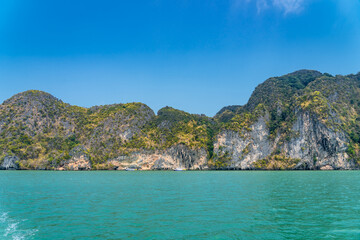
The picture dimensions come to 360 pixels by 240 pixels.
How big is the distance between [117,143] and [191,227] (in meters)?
179

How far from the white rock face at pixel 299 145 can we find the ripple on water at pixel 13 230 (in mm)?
156822

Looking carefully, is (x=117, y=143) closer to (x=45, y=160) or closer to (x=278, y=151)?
(x=45, y=160)

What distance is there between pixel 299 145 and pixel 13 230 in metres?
164

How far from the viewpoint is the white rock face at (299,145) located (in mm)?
147625

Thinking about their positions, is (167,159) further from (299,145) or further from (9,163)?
(9,163)

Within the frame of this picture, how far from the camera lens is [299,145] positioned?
160 meters

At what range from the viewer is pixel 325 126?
154125 mm

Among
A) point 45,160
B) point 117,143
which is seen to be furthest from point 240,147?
point 45,160

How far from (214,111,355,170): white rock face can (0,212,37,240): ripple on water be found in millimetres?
156822

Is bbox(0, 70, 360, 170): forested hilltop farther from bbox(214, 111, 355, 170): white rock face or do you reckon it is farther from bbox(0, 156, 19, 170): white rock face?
bbox(0, 156, 19, 170): white rock face

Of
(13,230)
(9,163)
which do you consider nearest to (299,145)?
(13,230)

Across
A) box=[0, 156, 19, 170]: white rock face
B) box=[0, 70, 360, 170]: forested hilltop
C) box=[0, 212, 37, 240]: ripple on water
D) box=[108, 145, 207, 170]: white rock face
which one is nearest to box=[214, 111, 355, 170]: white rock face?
box=[0, 70, 360, 170]: forested hilltop

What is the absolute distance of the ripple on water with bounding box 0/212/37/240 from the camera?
58.3 ft

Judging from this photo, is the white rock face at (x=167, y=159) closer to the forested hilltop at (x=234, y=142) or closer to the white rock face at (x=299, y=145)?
the forested hilltop at (x=234, y=142)
